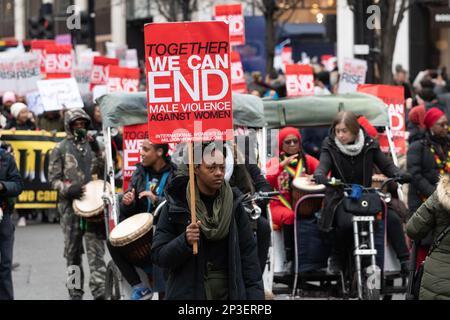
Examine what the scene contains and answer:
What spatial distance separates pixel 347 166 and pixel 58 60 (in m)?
12.7

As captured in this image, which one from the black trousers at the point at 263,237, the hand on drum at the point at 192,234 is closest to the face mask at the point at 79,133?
the black trousers at the point at 263,237

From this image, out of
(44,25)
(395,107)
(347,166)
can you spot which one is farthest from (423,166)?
(44,25)

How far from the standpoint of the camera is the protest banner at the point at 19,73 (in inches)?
942

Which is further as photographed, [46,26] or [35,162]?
Answer: [46,26]

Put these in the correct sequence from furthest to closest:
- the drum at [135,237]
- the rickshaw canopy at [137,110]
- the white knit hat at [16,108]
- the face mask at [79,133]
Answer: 1. the white knit hat at [16,108]
2. the face mask at [79,133]
3. the rickshaw canopy at [137,110]
4. the drum at [135,237]

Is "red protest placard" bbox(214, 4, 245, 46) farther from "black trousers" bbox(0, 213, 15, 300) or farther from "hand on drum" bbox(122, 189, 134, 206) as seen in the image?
"hand on drum" bbox(122, 189, 134, 206)

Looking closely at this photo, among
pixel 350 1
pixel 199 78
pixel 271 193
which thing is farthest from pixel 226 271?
pixel 350 1

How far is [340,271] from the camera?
11914 mm

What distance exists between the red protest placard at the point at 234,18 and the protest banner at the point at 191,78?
549 inches

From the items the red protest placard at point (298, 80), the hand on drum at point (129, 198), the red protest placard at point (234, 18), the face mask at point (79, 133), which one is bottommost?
the hand on drum at point (129, 198)

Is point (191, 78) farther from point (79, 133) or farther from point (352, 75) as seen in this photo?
point (352, 75)

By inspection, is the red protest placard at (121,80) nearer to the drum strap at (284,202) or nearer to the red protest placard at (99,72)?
the red protest placard at (99,72)

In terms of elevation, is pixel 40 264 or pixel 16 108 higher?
pixel 16 108

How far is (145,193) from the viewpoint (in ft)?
34.7
